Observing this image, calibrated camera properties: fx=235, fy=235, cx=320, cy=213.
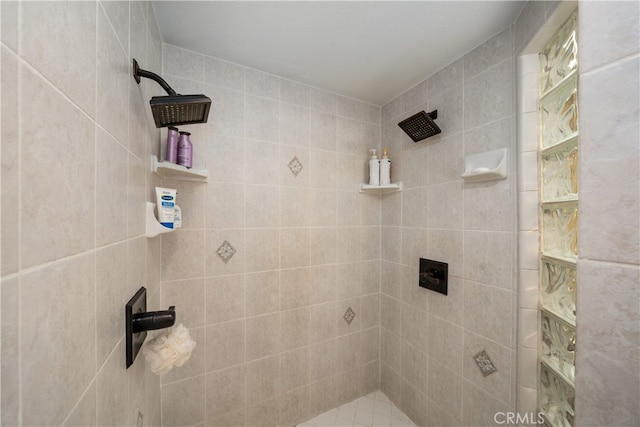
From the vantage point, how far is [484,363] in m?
1.15

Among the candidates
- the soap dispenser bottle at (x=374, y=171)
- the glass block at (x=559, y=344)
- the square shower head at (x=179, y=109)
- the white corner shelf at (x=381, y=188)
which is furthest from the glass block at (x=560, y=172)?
the square shower head at (x=179, y=109)

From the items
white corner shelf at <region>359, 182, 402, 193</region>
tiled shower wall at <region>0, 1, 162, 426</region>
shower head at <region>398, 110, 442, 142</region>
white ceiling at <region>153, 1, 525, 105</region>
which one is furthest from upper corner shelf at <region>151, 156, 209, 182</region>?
shower head at <region>398, 110, 442, 142</region>

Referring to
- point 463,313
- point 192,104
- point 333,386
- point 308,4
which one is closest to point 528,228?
point 463,313

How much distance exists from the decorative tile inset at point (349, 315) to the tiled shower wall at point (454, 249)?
0.89 feet

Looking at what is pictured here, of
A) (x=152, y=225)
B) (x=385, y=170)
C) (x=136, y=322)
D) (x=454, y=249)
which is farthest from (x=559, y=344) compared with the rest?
(x=152, y=225)

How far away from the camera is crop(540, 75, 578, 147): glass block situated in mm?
816

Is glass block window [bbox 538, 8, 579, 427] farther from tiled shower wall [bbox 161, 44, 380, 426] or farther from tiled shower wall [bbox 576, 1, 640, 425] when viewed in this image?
tiled shower wall [bbox 161, 44, 380, 426]

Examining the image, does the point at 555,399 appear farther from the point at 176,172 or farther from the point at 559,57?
the point at 176,172

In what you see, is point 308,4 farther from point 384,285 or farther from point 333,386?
point 333,386

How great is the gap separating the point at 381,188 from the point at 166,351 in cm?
144

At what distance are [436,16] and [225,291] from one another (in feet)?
5.52

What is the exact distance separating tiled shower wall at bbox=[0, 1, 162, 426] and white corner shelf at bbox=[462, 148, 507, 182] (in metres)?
1.36

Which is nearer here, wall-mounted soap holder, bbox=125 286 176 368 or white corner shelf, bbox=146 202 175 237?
wall-mounted soap holder, bbox=125 286 176 368

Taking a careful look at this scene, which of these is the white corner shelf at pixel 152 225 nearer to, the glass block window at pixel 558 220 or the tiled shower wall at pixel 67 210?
the tiled shower wall at pixel 67 210
